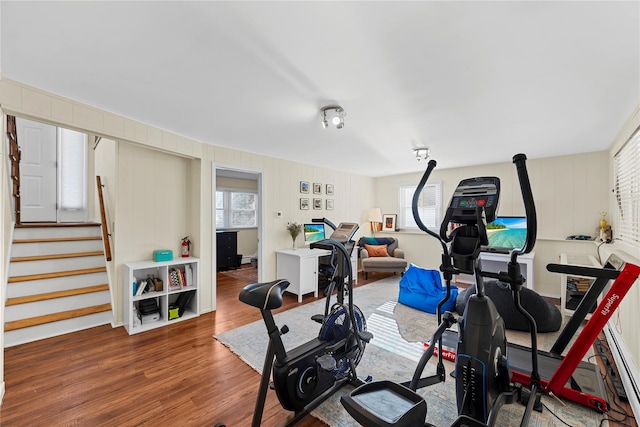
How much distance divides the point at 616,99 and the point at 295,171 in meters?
3.96

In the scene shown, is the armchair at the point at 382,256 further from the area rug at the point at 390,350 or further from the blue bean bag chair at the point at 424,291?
the blue bean bag chair at the point at 424,291

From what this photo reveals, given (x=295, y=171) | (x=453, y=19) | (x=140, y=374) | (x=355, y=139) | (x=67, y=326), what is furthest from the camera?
(x=295, y=171)

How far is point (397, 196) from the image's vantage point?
21.1ft

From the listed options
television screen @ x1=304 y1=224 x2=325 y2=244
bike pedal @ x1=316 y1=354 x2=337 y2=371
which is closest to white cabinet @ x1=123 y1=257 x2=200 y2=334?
television screen @ x1=304 y1=224 x2=325 y2=244

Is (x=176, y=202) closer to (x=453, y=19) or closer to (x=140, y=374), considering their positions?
(x=140, y=374)

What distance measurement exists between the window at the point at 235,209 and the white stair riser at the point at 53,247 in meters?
3.16

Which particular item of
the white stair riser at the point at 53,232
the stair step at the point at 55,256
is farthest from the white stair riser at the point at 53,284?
the white stair riser at the point at 53,232

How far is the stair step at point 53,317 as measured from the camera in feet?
8.79

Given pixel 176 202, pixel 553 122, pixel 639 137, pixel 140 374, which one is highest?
pixel 553 122

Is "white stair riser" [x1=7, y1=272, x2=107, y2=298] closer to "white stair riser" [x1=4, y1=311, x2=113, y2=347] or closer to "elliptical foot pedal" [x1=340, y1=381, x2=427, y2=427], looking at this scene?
"white stair riser" [x1=4, y1=311, x2=113, y2=347]

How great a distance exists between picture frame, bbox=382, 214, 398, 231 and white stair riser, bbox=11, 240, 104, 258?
18.1 feet

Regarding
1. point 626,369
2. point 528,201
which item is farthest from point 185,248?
point 626,369

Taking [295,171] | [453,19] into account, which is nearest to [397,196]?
[295,171]

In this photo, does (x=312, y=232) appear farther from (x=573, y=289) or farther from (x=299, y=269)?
(x=573, y=289)
